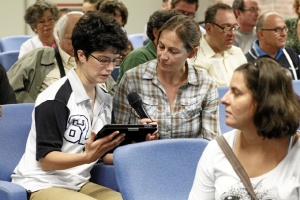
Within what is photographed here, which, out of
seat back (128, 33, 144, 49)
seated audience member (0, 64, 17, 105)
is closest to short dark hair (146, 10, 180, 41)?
seated audience member (0, 64, 17, 105)

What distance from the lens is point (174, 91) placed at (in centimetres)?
376

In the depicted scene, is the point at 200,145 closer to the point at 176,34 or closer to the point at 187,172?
the point at 187,172

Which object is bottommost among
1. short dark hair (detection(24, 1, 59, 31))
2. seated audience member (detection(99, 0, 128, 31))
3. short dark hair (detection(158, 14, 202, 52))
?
short dark hair (detection(24, 1, 59, 31))

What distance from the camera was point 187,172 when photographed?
Result: 3.38m

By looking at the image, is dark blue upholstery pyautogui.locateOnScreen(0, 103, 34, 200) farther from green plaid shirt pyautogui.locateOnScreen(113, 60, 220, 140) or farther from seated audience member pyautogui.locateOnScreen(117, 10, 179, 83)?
seated audience member pyautogui.locateOnScreen(117, 10, 179, 83)

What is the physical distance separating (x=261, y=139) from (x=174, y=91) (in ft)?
3.77

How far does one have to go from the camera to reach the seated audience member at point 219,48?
5.04 meters

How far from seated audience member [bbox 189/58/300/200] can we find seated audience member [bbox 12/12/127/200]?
65cm

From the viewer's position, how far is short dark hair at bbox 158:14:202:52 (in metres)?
3.73

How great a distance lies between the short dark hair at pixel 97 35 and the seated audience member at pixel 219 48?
150cm

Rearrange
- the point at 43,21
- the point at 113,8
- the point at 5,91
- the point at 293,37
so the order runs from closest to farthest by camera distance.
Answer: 1. the point at 5,91
2. the point at 113,8
3. the point at 43,21
4. the point at 293,37

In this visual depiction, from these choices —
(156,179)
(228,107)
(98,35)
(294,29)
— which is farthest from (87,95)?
(294,29)

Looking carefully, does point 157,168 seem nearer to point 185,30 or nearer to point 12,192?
point 12,192

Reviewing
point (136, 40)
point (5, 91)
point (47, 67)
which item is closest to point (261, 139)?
point (5, 91)
